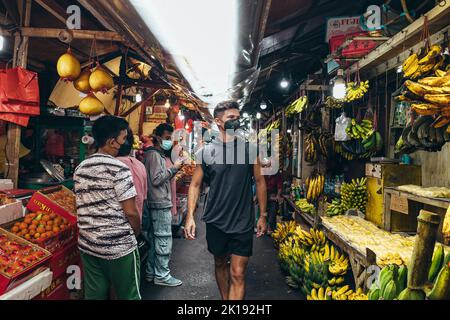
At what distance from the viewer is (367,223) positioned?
437 cm

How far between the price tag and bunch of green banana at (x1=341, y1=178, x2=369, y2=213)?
4.27ft

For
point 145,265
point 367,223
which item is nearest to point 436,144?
point 367,223

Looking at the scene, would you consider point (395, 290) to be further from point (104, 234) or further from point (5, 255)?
point (5, 255)

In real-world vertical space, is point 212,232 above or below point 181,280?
above

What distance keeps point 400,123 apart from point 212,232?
11.3 feet

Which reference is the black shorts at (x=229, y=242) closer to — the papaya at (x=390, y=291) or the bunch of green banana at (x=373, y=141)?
the papaya at (x=390, y=291)

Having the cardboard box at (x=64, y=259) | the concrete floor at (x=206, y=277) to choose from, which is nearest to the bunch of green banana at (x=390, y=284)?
the concrete floor at (x=206, y=277)

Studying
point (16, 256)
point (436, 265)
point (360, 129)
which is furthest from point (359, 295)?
point (16, 256)

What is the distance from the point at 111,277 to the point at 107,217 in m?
0.53

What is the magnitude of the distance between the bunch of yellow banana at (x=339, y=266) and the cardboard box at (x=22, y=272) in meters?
3.32

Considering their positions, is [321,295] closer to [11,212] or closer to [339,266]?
[339,266]

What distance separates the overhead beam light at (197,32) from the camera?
2.21m

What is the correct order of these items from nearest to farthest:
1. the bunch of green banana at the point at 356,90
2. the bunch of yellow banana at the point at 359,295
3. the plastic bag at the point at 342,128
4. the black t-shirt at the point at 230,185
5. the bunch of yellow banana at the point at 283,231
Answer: the bunch of yellow banana at the point at 359,295
the black t-shirt at the point at 230,185
the bunch of green banana at the point at 356,90
the plastic bag at the point at 342,128
the bunch of yellow banana at the point at 283,231

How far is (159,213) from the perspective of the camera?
4.71 metres
